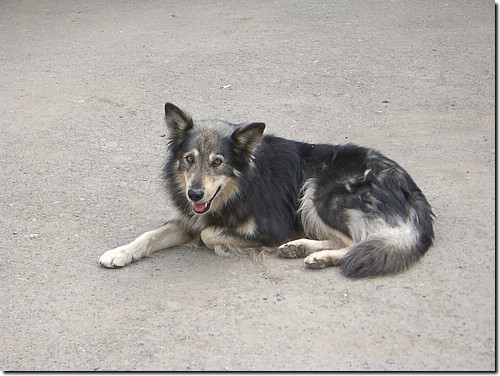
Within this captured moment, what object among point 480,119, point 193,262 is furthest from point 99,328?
point 480,119

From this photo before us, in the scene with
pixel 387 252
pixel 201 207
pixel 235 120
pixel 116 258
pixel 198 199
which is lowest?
pixel 235 120

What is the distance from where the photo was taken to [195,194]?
5.17 m

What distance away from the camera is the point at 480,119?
779 centimetres

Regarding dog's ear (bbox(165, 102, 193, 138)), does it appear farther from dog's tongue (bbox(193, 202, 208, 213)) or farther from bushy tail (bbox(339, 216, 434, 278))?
bushy tail (bbox(339, 216, 434, 278))

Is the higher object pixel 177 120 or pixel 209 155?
pixel 177 120

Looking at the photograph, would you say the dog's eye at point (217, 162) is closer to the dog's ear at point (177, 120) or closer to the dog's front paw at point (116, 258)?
the dog's ear at point (177, 120)

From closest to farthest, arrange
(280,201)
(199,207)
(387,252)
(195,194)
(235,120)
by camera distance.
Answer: (387,252) < (195,194) < (199,207) < (280,201) < (235,120)

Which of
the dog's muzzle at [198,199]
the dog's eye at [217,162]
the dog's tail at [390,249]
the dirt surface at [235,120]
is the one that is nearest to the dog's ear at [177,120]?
the dog's eye at [217,162]

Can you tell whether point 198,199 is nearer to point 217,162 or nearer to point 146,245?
point 217,162

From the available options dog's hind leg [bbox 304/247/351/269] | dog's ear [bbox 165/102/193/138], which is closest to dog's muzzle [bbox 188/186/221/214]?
dog's ear [bbox 165/102/193/138]

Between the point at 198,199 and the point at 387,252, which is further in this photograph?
the point at 198,199

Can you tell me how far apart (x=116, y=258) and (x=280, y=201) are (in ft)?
3.87

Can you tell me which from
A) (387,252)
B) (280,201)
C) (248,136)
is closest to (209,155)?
(248,136)

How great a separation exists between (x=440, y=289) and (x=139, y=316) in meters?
1.78
